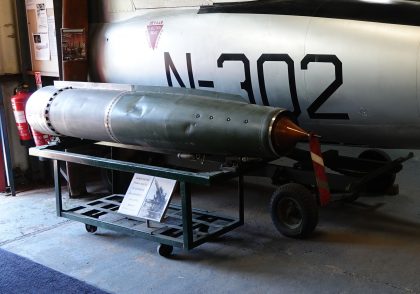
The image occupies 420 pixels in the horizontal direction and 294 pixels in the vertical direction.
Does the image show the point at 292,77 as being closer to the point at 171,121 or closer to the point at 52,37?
the point at 171,121

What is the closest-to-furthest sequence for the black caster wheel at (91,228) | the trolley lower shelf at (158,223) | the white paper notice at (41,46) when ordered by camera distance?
the trolley lower shelf at (158,223), the black caster wheel at (91,228), the white paper notice at (41,46)

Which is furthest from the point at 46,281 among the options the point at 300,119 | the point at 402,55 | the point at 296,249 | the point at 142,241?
the point at 402,55

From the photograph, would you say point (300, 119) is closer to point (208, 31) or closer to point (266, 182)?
point (208, 31)

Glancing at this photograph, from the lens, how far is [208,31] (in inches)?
145

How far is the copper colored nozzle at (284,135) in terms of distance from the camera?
2.87m

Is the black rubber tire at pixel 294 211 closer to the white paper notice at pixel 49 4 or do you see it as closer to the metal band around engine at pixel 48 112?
the metal band around engine at pixel 48 112

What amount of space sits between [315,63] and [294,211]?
1.01 m

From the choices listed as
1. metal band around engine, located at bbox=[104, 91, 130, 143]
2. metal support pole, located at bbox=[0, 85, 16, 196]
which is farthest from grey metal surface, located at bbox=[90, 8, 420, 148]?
metal support pole, located at bbox=[0, 85, 16, 196]

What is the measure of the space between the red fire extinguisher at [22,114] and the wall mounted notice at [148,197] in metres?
1.72

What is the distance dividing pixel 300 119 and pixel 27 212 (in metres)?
2.43

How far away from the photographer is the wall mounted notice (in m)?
3.31

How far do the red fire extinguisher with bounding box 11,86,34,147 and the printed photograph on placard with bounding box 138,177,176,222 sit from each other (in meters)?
1.91

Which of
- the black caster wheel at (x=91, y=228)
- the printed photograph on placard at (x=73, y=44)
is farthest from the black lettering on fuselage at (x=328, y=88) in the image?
the printed photograph on placard at (x=73, y=44)

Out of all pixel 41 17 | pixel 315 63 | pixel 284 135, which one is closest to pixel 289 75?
pixel 315 63
